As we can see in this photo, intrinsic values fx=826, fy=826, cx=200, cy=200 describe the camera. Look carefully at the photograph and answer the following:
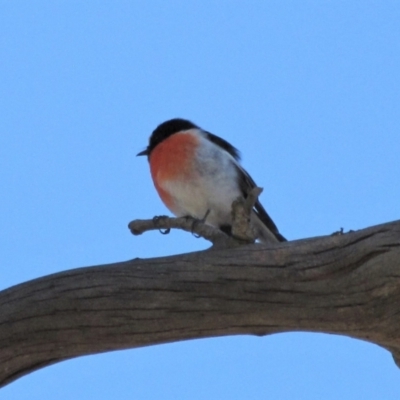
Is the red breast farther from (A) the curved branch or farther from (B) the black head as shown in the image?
(A) the curved branch

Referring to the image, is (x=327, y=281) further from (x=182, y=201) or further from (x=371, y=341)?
(x=182, y=201)

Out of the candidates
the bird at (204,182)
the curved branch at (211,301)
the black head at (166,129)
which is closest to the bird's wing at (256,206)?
the bird at (204,182)

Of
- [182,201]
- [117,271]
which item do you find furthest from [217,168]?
[117,271]

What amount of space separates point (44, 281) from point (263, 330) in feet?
2.91

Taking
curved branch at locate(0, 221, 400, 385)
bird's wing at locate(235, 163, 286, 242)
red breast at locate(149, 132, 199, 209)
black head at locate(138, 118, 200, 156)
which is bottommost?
curved branch at locate(0, 221, 400, 385)

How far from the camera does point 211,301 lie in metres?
3.13

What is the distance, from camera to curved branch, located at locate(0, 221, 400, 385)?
307cm

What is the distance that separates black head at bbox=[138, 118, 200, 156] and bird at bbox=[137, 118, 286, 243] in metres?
0.28

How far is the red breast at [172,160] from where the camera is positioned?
5191 mm

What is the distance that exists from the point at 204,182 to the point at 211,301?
2.06 metres

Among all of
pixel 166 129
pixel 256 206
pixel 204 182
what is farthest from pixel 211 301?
pixel 166 129

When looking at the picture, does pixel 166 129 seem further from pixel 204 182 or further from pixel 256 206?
pixel 256 206

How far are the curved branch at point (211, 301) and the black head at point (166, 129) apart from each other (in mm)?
2591

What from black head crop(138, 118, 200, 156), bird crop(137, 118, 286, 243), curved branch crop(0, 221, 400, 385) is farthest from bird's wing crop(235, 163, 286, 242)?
curved branch crop(0, 221, 400, 385)
